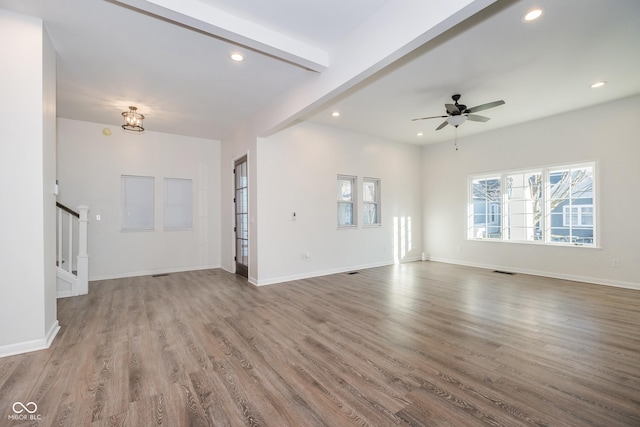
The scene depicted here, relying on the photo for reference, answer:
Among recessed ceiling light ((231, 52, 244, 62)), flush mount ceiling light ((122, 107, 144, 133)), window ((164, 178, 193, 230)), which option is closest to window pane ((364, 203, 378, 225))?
window ((164, 178, 193, 230))

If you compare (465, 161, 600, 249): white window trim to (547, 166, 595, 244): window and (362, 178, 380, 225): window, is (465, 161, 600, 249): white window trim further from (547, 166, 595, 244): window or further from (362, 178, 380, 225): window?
(362, 178, 380, 225): window

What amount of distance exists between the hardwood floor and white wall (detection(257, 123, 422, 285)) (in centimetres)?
128

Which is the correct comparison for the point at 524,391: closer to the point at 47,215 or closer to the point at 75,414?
the point at 75,414

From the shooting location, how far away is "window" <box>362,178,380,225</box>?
6629 mm

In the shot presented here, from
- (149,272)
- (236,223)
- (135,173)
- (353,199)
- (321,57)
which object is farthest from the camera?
(353,199)

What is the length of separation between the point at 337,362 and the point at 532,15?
3.62 m

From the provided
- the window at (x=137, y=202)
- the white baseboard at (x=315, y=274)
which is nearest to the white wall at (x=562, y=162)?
the white baseboard at (x=315, y=274)

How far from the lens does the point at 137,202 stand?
5875mm

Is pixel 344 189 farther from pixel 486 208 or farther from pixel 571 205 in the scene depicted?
pixel 571 205

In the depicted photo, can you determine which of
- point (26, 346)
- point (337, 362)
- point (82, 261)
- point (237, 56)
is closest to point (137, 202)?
point (82, 261)

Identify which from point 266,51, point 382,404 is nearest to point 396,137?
point 266,51

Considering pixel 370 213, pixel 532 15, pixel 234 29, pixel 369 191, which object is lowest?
pixel 370 213

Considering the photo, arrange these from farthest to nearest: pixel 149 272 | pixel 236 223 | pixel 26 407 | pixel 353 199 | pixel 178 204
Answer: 1. pixel 353 199
2. pixel 178 204
3. pixel 236 223
4. pixel 149 272
5. pixel 26 407

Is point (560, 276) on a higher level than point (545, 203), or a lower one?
lower
